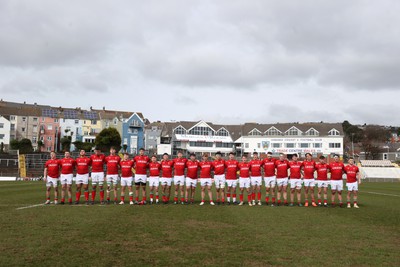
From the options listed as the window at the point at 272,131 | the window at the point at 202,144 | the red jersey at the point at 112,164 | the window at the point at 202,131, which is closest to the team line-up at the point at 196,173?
the red jersey at the point at 112,164

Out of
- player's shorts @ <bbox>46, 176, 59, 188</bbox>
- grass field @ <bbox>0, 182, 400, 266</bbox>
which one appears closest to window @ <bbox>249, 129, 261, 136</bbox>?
grass field @ <bbox>0, 182, 400, 266</bbox>

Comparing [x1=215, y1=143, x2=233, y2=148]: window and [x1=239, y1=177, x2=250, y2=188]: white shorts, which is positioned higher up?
[x1=215, y1=143, x2=233, y2=148]: window

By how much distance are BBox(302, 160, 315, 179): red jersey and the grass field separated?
9.78 ft

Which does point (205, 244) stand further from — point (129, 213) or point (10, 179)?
point (10, 179)

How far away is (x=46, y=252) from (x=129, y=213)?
5.30 m

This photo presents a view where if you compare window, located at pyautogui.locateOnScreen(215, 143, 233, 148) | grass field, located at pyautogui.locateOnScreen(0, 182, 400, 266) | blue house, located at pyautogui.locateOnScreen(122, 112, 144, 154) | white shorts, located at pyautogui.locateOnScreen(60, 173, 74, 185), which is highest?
blue house, located at pyautogui.locateOnScreen(122, 112, 144, 154)

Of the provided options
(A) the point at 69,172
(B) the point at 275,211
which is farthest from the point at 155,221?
(A) the point at 69,172

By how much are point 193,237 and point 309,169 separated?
919cm

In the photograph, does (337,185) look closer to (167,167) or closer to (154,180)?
(167,167)

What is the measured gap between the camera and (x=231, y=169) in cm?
1609

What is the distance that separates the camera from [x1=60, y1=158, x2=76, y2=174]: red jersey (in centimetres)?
1514

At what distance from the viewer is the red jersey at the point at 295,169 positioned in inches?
621

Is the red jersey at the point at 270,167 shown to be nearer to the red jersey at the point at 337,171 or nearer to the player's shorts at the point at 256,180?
the player's shorts at the point at 256,180

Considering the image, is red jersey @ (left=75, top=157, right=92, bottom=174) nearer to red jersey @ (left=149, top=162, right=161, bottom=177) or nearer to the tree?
red jersey @ (left=149, top=162, right=161, bottom=177)
